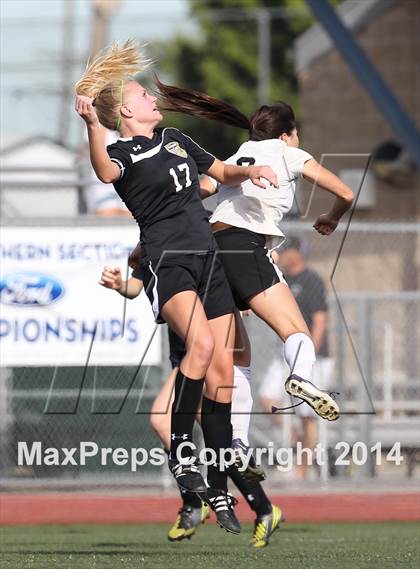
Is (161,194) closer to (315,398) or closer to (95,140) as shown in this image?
(95,140)

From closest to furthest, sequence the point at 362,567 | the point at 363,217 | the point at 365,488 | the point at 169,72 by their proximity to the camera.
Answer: the point at 362,567 → the point at 365,488 → the point at 363,217 → the point at 169,72

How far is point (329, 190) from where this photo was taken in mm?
7590

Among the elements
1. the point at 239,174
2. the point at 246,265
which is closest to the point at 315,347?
the point at 246,265

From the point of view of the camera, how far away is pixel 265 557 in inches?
323

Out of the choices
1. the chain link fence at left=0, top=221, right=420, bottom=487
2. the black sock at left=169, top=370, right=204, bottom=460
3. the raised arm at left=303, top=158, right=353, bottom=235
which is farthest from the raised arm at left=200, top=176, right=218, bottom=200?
the chain link fence at left=0, top=221, right=420, bottom=487

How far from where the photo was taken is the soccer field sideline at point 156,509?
38.1ft

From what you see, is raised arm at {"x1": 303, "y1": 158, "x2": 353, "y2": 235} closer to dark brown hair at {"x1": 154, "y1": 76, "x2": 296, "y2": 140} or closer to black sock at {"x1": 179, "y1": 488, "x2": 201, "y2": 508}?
dark brown hair at {"x1": 154, "y1": 76, "x2": 296, "y2": 140}

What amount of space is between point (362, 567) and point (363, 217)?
1252 centimetres

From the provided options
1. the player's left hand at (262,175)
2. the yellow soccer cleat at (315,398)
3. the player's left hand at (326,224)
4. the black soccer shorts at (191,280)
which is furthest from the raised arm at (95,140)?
the yellow soccer cleat at (315,398)

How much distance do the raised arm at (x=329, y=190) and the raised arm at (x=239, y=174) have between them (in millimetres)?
365

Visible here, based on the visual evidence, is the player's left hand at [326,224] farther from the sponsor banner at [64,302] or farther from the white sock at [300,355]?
the sponsor banner at [64,302]

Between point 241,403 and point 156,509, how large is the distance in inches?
142

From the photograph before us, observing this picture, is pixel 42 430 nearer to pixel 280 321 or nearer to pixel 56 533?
pixel 56 533

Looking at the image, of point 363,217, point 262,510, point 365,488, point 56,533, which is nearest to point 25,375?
point 56,533
